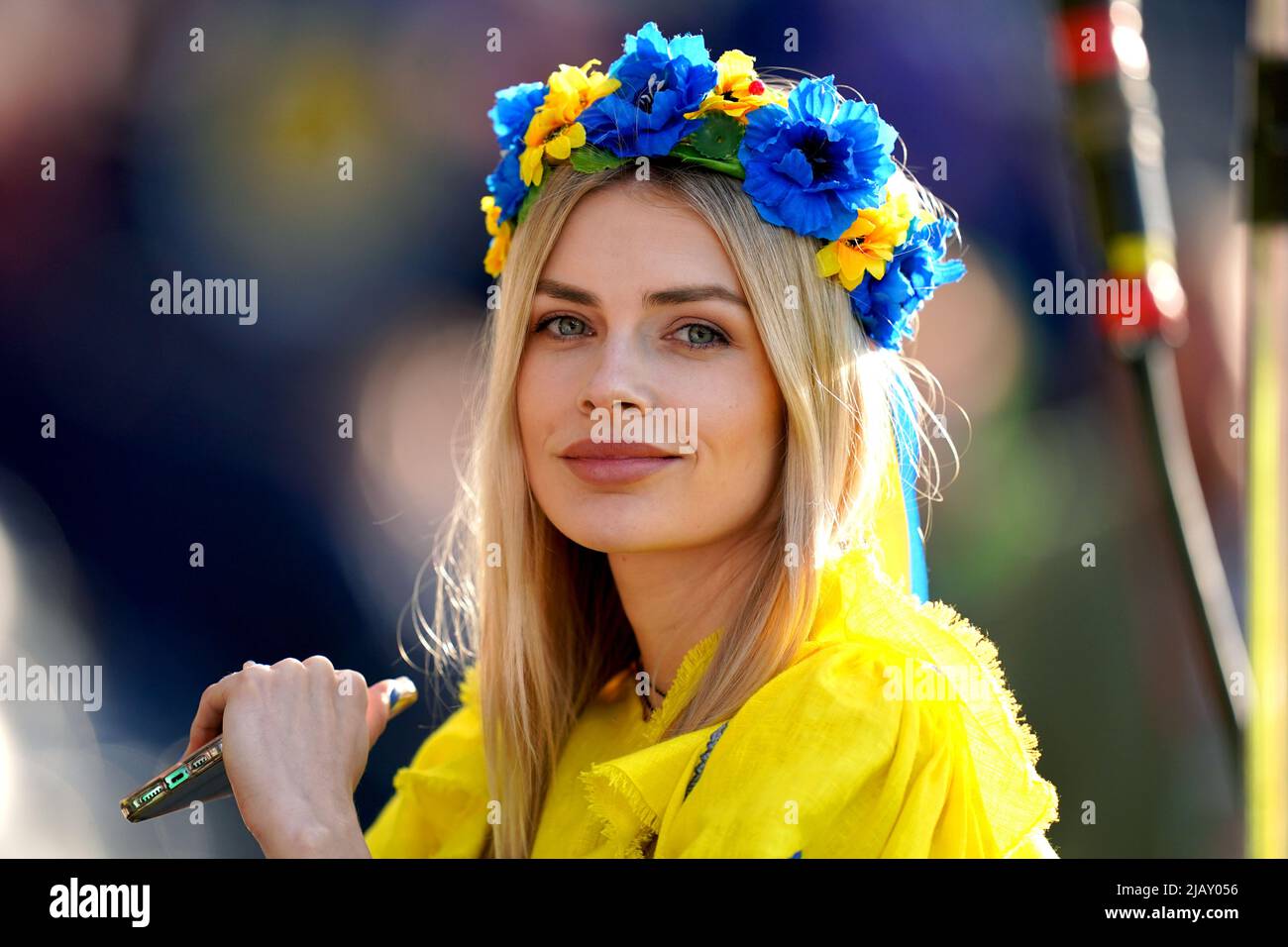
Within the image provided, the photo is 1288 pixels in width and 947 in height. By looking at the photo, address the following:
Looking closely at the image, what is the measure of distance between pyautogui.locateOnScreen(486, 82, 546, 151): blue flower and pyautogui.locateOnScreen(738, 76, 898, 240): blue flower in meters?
0.30

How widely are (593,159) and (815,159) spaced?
10.0 inches

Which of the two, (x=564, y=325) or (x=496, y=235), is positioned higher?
(x=496, y=235)

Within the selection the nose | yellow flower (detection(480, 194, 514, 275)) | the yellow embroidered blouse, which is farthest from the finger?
yellow flower (detection(480, 194, 514, 275))

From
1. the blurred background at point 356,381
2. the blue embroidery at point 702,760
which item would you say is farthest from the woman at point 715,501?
the blurred background at point 356,381

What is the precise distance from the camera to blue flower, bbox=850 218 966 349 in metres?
1.43

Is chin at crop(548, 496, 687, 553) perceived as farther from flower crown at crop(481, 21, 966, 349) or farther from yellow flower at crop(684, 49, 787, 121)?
yellow flower at crop(684, 49, 787, 121)

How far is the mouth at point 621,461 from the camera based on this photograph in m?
1.34

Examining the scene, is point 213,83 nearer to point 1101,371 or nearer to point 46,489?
point 46,489

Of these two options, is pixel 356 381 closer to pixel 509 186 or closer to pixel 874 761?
pixel 509 186

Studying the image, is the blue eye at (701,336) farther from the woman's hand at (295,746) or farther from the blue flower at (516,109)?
the woman's hand at (295,746)

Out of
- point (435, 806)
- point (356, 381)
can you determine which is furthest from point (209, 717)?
point (356, 381)

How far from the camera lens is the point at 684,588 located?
146cm
